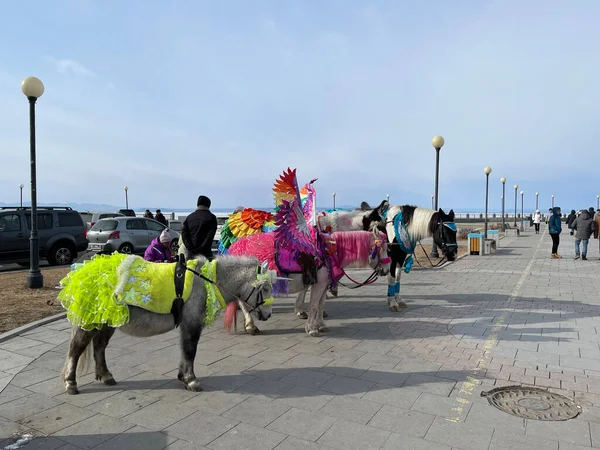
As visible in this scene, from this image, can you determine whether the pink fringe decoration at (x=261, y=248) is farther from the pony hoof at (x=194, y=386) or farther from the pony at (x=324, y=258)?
the pony hoof at (x=194, y=386)

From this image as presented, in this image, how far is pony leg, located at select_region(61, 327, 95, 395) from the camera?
13.4ft

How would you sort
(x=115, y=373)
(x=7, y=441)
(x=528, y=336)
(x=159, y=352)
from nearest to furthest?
1. (x=7, y=441)
2. (x=115, y=373)
3. (x=159, y=352)
4. (x=528, y=336)

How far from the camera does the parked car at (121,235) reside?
49.9 ft

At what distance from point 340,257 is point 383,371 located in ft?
6.87

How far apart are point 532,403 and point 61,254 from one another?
47.4 feet

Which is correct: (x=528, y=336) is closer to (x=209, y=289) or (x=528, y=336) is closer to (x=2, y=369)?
(x=209, y=289)

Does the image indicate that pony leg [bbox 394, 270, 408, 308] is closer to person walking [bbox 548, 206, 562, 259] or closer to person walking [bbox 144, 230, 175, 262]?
person walking [bbox 144, 230, 175, 262]

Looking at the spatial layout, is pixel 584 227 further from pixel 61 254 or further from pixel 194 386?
pixel 61 254

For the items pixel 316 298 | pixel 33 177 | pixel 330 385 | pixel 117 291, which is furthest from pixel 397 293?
pixel 33 177

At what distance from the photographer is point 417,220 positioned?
26.5 ft

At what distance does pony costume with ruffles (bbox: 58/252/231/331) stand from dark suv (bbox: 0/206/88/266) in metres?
10.7

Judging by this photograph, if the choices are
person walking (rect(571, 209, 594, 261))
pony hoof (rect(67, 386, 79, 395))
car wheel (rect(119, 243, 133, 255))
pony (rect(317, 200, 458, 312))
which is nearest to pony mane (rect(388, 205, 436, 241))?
pony (rect(317, 200, 458, 312))

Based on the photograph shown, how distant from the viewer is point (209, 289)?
14.0 feet

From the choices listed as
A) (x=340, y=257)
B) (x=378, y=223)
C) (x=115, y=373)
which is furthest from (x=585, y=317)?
(x=115, y=373)
